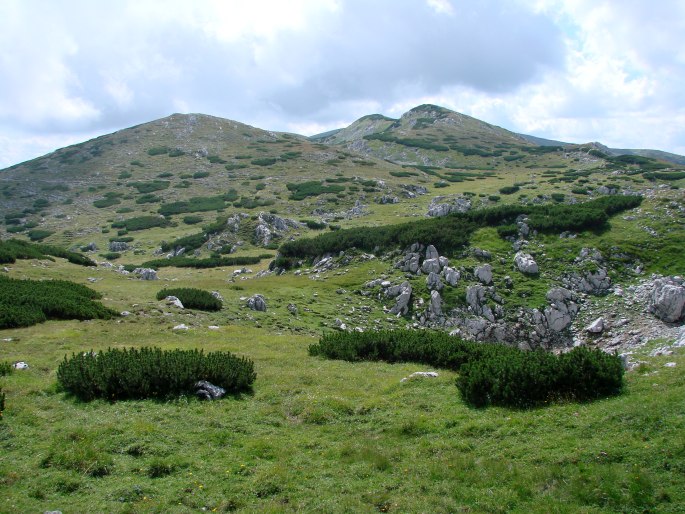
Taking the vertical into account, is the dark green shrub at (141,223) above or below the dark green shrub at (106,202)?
below

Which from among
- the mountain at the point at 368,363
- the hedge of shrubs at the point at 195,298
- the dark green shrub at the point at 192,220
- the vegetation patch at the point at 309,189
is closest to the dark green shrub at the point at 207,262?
the mountain at the point at 368,363

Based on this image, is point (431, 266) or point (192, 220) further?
point (192, 220)

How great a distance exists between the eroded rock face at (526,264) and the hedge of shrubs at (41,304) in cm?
2764

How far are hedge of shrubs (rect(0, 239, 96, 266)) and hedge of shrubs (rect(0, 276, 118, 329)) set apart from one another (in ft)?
29.3

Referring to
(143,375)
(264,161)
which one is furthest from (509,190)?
(143,375)

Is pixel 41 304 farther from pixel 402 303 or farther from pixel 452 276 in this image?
pixel 452 276

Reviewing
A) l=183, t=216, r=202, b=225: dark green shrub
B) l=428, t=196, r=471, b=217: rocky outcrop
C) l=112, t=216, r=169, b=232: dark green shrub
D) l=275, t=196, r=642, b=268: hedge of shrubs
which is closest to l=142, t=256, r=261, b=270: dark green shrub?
l=275, t=196, r=642, b=268: hedge of shrubs

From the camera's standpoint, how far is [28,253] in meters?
38.2

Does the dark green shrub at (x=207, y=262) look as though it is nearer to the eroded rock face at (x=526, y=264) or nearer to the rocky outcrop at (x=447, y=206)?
the rocky outcrop at (x=447, y=206)

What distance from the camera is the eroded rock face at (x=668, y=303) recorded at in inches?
1079

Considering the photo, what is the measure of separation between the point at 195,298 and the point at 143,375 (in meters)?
14.6

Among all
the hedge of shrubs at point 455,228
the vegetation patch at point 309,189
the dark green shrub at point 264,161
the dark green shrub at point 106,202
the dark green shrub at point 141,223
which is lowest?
the hedge of shrubs at point 455,228

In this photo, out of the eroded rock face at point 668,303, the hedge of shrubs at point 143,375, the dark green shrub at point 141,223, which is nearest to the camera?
the hedge of shrubs at point 143,375

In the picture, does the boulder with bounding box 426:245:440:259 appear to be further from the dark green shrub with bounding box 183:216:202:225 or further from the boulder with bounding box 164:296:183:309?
the dark green shrub with bounding box 183:216:202:225
